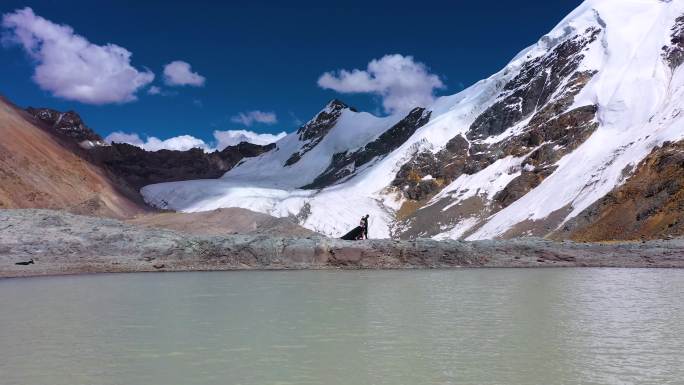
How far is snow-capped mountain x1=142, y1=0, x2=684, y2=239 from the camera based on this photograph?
70.6 metres

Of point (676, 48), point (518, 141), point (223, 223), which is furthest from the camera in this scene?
point (518, 141)

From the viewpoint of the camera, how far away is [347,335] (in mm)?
13602

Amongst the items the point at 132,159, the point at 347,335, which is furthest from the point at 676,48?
the point at 132,159

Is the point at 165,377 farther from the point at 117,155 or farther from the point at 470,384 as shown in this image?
the point at 117,155

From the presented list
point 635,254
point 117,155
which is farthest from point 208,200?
point 635,254

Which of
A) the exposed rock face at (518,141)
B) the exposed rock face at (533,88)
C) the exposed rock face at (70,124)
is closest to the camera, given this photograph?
the exposed rock face at (518,141)

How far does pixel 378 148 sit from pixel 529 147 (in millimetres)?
50730

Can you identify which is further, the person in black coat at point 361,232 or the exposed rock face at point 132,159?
the exposed rock face at point 132,159

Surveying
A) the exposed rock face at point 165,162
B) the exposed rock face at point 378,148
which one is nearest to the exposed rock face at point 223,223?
the exposed rock face at point 378,148

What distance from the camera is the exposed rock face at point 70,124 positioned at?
141m

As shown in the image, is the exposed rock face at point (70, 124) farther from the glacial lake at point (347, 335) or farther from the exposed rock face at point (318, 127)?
the glacial lake at point (347, 335)

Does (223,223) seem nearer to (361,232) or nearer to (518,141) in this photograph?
(361,232)

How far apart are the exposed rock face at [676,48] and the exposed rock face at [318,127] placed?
9774cm

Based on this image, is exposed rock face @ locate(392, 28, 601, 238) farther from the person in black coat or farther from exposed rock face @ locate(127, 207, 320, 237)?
the person in black coat
